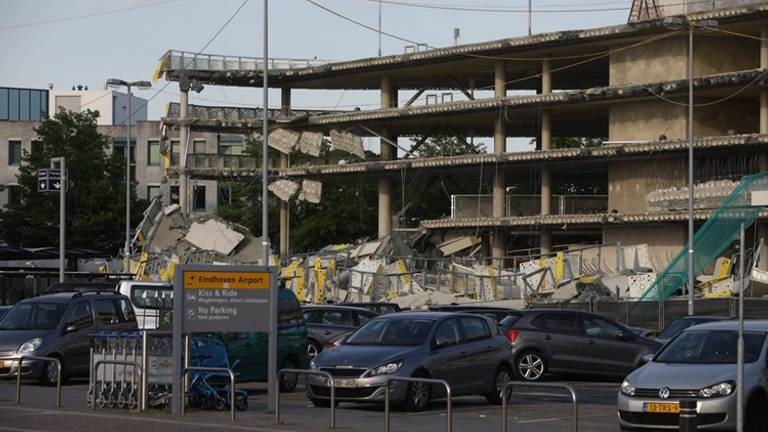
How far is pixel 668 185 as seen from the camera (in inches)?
2704

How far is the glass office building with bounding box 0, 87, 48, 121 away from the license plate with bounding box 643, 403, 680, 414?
108m

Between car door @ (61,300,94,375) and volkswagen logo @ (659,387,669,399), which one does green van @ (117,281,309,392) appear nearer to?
car door @ (61,300,94,375)

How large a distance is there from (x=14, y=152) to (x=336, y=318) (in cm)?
7848

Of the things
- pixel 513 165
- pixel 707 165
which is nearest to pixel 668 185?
pixel 707 165

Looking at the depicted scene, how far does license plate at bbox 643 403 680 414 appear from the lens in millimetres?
17891

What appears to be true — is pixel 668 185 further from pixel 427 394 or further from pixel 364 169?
pixel 427 394

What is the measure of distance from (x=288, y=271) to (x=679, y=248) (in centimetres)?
1953

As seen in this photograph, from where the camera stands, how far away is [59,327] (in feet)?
91.8

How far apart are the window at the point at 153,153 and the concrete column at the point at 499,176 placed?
41261 millimetres

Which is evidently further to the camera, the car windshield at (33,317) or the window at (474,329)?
the car windshield at (33,317)

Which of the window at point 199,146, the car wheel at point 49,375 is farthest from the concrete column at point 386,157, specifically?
the car wheel at point 49,375

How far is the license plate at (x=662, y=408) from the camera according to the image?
17891mm

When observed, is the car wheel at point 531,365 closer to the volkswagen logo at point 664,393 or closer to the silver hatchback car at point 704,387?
the silver hatchback car at point 704,387

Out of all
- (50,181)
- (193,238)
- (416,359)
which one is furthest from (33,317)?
(193,238)
